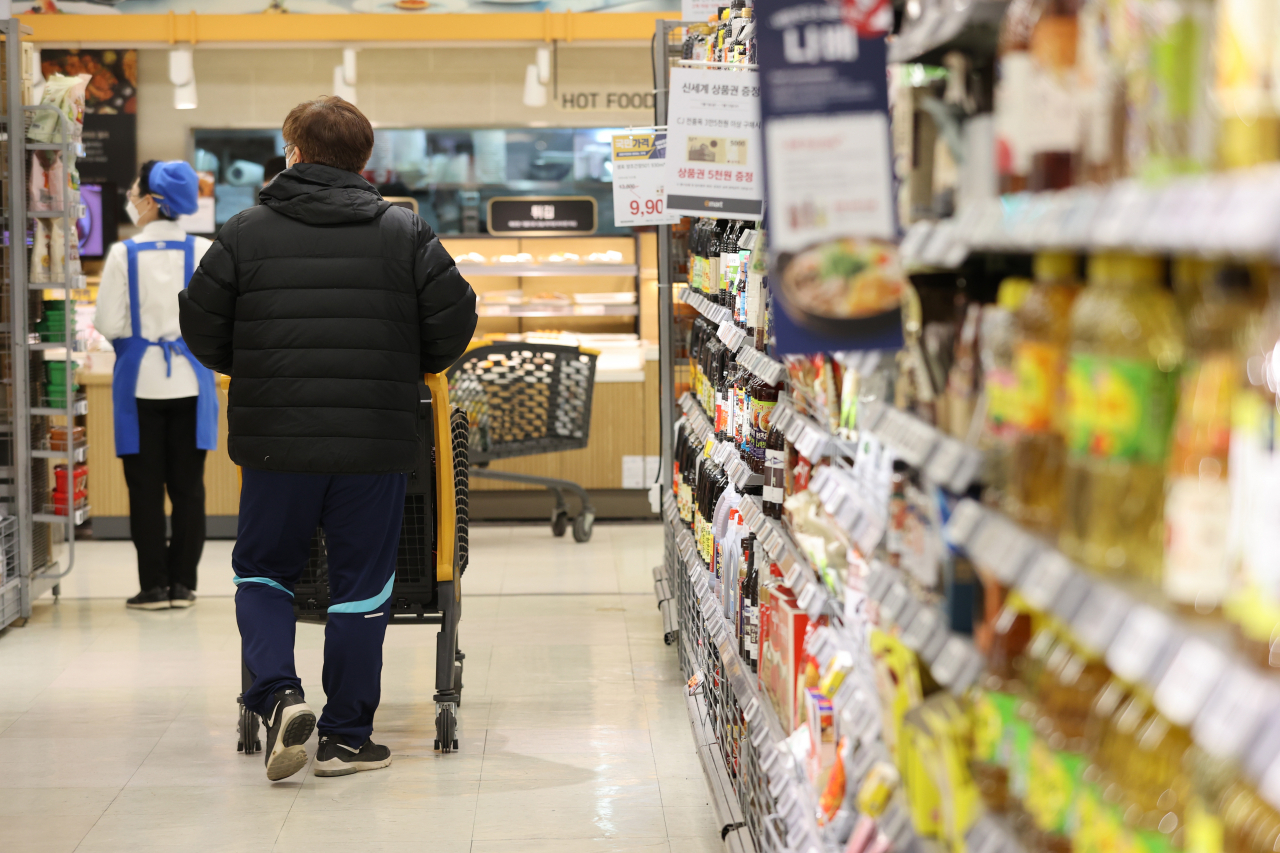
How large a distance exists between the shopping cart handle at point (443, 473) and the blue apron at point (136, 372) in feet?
6.82

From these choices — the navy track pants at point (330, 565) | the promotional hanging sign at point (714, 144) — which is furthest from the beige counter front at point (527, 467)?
the promotional hanging sign at point (714, 144)

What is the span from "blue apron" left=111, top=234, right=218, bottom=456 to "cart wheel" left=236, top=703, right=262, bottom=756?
1841 millimetres

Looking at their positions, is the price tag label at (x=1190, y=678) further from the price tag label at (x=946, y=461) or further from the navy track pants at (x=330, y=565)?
the navy track pants at (x=330, y=565)

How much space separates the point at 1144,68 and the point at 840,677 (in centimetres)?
129

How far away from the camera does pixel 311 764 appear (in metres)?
3.93

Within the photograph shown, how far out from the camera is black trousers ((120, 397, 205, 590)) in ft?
18.6

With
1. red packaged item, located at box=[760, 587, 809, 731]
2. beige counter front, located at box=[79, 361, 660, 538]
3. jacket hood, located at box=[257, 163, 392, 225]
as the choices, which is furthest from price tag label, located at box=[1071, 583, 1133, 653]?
beige counter front, located at box=[79, 361, 660, 538]

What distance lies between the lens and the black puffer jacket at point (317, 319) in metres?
3.52

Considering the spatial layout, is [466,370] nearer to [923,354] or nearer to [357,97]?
[357,97]

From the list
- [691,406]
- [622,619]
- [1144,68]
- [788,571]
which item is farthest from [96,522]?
[1144,68]

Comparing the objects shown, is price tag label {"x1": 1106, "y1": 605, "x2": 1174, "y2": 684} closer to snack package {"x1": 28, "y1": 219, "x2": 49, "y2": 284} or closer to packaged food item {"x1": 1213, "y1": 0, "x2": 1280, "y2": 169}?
packaged food item {"x1": 1213, "y1": 0, "x2": 1280, "y2": 169}

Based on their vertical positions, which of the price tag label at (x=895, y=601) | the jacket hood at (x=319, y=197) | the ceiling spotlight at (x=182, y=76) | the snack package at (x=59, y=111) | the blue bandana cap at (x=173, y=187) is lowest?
the price tag label at (x=895, y=601)

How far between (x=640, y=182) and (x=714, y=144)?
162 centimetres

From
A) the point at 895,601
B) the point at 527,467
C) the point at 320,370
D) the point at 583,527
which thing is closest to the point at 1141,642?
the point at 895,601
